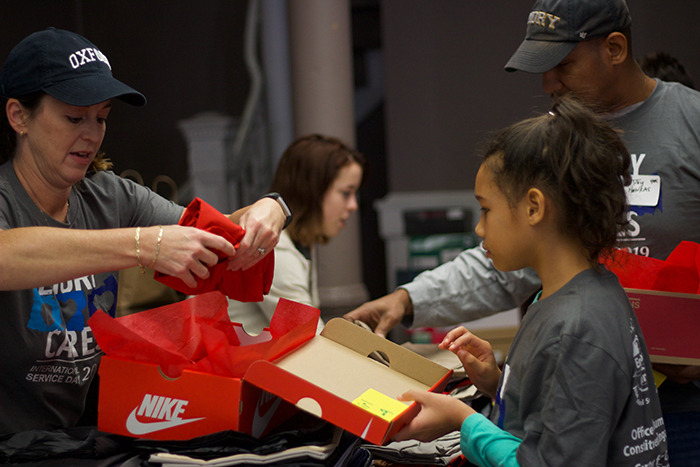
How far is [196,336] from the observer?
108cm

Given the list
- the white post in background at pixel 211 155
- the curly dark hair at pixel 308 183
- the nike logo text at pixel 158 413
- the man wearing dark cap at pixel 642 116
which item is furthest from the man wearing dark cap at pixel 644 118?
the white post in background at pixel 211 155

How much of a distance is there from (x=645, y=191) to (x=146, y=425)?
3.60 ft

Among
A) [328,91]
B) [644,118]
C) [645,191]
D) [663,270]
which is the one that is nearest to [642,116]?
[644,118]

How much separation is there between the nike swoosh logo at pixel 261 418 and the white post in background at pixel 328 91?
2.95 meters

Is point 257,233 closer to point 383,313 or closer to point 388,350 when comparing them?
point 388,350

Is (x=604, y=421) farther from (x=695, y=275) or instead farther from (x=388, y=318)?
(x=388, y=318)

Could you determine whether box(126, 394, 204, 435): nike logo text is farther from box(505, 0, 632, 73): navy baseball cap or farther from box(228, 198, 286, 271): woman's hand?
box(505, 0, 632, 73): navy baseball cap

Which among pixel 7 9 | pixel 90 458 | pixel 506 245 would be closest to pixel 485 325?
pixel 506 245

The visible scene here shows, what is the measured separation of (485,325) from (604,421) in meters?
3.07

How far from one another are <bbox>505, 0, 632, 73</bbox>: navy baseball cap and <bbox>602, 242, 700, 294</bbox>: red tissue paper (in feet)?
1.49

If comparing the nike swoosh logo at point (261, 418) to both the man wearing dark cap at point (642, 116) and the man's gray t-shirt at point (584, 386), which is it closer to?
the man's gray t-shirt at point (584, 386)

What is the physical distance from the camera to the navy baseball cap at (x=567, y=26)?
133cm

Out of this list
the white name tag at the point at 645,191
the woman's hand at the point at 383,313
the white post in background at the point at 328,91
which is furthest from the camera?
the white post in background at the point at 328,91

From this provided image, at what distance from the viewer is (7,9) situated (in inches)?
159
